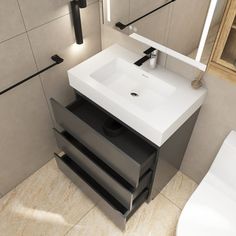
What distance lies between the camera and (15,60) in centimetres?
130

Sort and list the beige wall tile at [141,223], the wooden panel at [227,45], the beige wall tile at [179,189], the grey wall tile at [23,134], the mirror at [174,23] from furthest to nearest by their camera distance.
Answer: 1. the beige wall tile at [179,189]
2. the beige wall tile at [141,223]
3. the grey wall tile at [23,134]
4. the mirror at [174,23]
5. the wooden panel at [227,45]

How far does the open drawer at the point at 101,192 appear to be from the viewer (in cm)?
147

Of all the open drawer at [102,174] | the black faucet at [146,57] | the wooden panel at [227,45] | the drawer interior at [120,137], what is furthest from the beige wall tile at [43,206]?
the wooden panel at [227,45]

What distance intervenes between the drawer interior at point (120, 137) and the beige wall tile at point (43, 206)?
657 mm

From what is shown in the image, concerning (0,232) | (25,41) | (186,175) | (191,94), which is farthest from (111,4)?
(0,232)

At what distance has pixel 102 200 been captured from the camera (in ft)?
4.95

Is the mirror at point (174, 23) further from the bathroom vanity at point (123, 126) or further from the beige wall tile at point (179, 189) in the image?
the beige wall tile at point (179, 189)

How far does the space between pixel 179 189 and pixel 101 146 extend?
856 millimetres

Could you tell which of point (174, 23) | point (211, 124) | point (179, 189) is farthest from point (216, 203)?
point (174, 23)

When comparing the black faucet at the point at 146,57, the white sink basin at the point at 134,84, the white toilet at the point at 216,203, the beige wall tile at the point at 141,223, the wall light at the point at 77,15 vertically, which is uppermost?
the wall light at the point at 77,15

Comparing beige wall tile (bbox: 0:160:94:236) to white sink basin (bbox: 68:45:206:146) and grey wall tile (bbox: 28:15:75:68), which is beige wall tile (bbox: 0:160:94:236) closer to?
white sink basin (bbox: 68:45:206:146)

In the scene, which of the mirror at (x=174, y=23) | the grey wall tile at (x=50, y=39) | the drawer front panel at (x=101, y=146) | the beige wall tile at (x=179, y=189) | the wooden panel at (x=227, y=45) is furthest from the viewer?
the beige wall tile at (x=179, y=189)

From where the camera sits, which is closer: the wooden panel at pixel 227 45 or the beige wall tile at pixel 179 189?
the wooden panel at pixel 227 45

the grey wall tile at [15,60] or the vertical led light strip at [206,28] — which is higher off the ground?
the vertical led light strip at [206,28]
